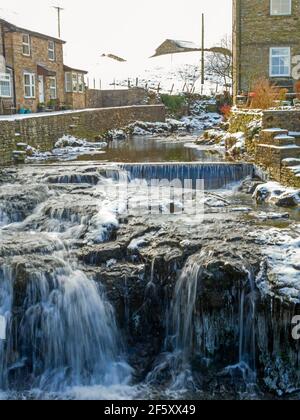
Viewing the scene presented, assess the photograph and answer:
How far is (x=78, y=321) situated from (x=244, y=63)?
21832 millimetres

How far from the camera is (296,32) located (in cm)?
2750

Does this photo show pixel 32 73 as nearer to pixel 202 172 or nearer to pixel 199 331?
pixel 202 172

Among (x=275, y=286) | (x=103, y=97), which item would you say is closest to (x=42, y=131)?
(x=275, y=286)

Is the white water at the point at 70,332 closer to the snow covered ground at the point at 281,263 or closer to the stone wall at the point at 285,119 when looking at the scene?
the snow covered ground at the point at 281,263

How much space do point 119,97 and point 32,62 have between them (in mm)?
15719

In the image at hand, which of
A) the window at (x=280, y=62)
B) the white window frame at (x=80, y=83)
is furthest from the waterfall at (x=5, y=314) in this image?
the white window frame at (x=80, y=83)

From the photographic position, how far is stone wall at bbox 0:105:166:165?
20703 mm

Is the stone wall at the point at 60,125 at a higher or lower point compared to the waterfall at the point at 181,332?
higher

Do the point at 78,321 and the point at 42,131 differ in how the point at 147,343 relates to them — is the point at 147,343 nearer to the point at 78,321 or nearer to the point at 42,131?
the point at 78,321

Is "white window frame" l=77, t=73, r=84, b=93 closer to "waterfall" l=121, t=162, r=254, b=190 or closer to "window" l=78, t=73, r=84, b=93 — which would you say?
"window" l=78, t=73, r=84, b=93

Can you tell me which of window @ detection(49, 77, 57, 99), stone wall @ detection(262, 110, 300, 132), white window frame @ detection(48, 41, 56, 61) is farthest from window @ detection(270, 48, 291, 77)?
window @ detection(49, 77, 57, 99)

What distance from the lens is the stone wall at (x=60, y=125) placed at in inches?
815
